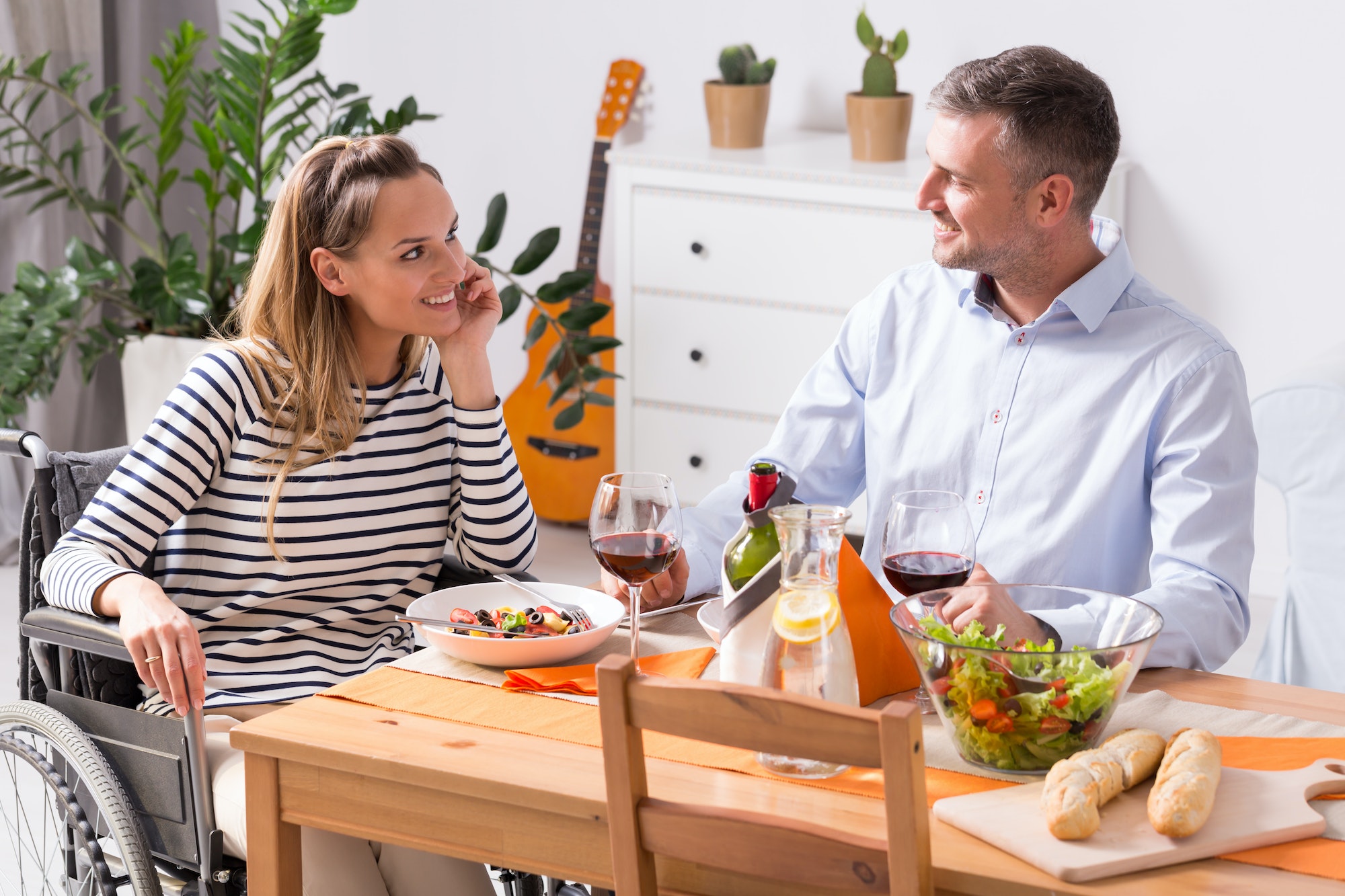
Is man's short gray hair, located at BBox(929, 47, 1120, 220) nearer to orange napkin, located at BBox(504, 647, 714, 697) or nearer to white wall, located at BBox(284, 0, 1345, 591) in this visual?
orange napkin, located at BBox(504, 647, 714, 697)

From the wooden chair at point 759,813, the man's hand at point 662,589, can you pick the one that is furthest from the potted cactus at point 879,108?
the wooden chair at point 759,813

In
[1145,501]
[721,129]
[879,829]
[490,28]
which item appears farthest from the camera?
[490,28]

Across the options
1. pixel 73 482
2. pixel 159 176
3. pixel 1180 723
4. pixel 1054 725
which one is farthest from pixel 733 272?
pixel 1054 725

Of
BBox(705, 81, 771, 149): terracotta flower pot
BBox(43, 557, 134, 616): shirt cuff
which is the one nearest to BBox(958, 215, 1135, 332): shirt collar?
BBox(43, 557, 134, 616): shirt cuff

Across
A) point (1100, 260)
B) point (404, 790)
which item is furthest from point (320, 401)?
point (1100, 260)

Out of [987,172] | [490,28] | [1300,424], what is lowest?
[1300,424]

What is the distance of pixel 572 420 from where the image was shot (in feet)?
12.7

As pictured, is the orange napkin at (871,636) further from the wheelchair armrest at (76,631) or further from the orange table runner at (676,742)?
the wheelchair armrest at (76,631)

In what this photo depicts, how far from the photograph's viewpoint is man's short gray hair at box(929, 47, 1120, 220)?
1760 mm

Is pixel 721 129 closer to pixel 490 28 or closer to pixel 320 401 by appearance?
pixel 490 28

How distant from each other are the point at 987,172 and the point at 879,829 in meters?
0.95

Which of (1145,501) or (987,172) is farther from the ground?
(987,172)

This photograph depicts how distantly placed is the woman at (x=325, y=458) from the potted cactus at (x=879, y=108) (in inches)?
73.6

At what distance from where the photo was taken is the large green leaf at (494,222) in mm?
3758
